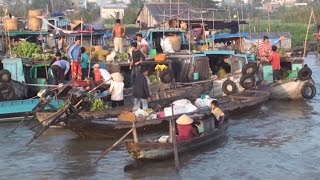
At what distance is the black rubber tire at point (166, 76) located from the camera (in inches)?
616

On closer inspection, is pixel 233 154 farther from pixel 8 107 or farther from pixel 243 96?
pixel 8 107

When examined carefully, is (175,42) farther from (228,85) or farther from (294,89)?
(294,89)

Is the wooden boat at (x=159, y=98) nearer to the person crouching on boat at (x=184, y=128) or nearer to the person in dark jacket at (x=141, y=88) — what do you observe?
the person in dark jacket at (x=141, y=88)

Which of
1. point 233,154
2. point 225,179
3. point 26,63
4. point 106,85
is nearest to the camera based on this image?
point 225,179

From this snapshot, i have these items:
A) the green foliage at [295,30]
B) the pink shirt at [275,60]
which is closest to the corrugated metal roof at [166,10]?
the pink shirt at [275,60]

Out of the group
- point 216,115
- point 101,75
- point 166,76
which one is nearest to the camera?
point 216,115

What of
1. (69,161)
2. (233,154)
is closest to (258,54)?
(233,154)

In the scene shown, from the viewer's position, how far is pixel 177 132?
10930mm

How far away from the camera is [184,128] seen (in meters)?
10.8

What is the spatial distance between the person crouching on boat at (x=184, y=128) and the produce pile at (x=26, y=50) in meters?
7.05

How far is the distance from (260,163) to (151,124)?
250 cm

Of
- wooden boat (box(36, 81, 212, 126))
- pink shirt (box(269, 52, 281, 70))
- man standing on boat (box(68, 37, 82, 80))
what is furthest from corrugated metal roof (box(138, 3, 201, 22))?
man standing on boat (box(68, 37, 82, 80))

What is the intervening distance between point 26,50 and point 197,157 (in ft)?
24.2

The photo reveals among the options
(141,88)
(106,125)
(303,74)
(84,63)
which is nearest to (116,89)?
(141,88)
